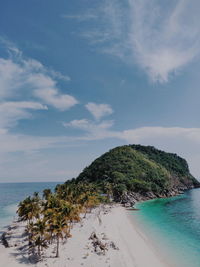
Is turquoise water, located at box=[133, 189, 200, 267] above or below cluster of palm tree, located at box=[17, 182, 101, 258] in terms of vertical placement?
below

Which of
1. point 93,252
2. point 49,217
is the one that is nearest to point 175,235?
point 93,252

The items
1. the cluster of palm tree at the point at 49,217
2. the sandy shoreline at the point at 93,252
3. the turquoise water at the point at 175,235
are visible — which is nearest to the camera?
the sandy shoreline at the point at 93,252

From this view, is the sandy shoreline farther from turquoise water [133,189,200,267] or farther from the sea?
turquoise water [133,189,200,267]

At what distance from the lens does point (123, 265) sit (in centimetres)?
3325

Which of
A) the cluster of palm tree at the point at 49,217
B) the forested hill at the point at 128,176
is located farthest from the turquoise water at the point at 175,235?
the forested hill at the point at 128,176

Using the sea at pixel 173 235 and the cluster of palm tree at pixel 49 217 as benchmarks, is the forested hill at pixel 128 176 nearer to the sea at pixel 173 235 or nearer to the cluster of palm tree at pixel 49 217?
the sea at pixel 173 235

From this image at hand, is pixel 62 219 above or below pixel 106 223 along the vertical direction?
above

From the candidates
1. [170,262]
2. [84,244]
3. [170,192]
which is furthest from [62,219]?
[170,192]

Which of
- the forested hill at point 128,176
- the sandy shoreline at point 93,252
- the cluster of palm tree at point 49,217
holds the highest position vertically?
the forested hill at point 128,176

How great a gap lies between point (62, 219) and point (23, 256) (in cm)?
1043

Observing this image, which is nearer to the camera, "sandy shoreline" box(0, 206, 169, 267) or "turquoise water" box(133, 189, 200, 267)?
"sandy shoreline" box(0, 206, 169, 267)

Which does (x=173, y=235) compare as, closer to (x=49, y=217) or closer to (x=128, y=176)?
(x=49, y=217)

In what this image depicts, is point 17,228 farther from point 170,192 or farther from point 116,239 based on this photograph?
point 170,192

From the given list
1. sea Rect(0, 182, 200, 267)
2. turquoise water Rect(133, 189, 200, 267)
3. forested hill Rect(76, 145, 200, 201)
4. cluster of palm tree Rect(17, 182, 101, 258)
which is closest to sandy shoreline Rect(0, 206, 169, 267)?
cluster of palm tree Rect(17, 182, 101, 258)
